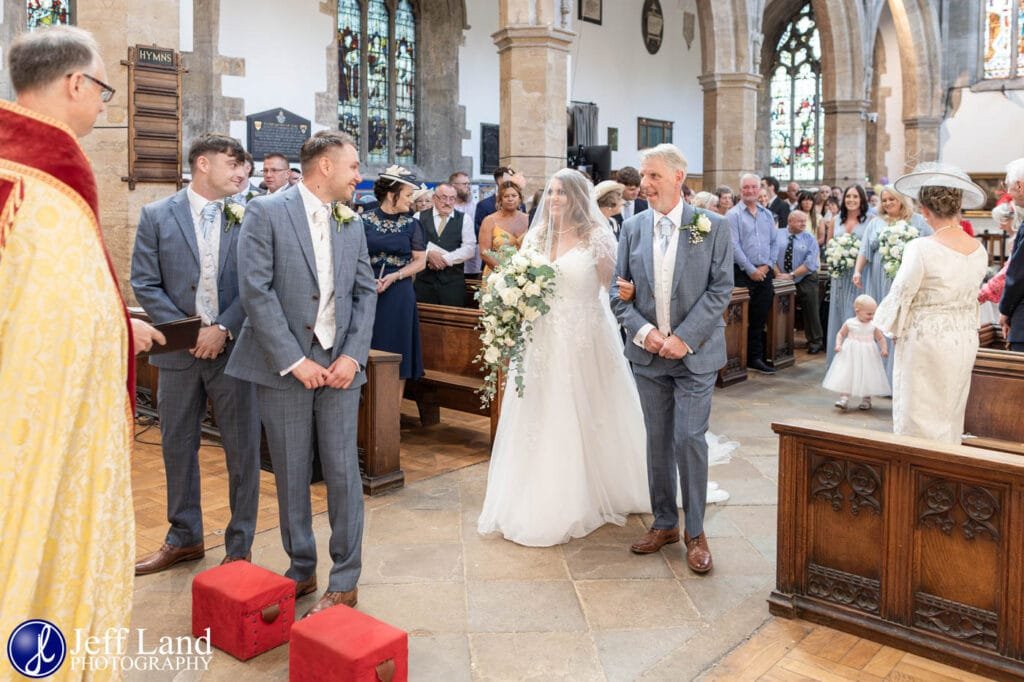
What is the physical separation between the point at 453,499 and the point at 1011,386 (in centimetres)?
283

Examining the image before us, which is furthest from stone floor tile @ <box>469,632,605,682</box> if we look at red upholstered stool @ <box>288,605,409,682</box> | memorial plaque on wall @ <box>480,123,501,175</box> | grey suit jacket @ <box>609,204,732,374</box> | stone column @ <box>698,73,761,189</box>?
stone column @ <box>698,73,761,189</box>

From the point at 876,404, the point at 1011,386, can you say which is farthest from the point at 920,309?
the point at 876,404

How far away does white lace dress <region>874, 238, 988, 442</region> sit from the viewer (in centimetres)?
396

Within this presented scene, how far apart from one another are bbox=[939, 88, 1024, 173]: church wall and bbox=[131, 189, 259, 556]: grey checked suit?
1965 centimetres

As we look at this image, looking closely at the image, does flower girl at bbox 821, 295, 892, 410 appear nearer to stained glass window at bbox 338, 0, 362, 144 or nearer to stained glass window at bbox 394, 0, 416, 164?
stained glass window at bbox 338, 0, 362, 144

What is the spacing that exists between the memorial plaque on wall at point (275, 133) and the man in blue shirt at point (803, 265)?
18.5 feet

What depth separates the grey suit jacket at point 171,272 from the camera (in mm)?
3662

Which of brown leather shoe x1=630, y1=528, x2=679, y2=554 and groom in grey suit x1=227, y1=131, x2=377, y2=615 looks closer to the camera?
groom in grey suit x1=227, y1=131, x2=377, y2=615

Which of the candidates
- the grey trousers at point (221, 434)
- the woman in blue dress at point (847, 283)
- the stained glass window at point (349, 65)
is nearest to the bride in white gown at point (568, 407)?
the grey trousers at point (221, 434)

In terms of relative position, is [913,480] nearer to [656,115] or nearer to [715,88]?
[715,88]

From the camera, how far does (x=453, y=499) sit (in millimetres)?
4859

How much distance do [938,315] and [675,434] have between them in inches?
50.6

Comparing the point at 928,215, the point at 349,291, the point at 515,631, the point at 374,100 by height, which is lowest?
the point at 515,631

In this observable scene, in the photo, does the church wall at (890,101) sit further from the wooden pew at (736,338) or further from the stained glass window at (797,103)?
the wooden pew at (736,338)
